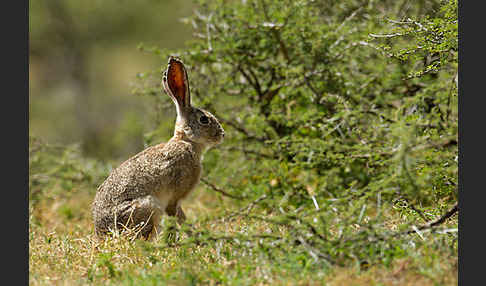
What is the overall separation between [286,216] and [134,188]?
5.10ft

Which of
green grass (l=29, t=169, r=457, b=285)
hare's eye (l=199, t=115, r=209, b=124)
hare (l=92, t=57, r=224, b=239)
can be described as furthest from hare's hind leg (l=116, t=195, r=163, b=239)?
hare's eye (l=199, t=115, r=209, b=124)

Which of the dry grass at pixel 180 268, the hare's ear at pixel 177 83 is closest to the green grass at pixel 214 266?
the dry grass at pixel 180 268

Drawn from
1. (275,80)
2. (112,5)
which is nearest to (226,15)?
(275,80)

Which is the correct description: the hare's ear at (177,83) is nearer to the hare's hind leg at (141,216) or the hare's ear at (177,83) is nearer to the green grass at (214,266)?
the hare's hind leg at (141,216)

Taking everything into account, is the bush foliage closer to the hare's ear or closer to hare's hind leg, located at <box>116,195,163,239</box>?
hare's hind leg, located at <box>116,195,163,239</box>

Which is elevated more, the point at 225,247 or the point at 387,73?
the point at 387,73

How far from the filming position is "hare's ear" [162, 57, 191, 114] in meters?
4.25

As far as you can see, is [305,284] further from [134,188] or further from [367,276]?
[134,188]

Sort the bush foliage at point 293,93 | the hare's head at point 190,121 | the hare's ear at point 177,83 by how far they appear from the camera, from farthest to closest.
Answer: the bush foliage at point 293,93 < the hare's head at point 190,121 < the hare's ear at point 177,83

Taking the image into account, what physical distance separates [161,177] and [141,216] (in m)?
0.35

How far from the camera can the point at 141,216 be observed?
163 inches

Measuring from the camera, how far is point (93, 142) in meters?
11.4

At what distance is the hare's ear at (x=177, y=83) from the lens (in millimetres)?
4246

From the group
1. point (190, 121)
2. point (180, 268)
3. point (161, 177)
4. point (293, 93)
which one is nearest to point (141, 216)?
point (161, 177)
